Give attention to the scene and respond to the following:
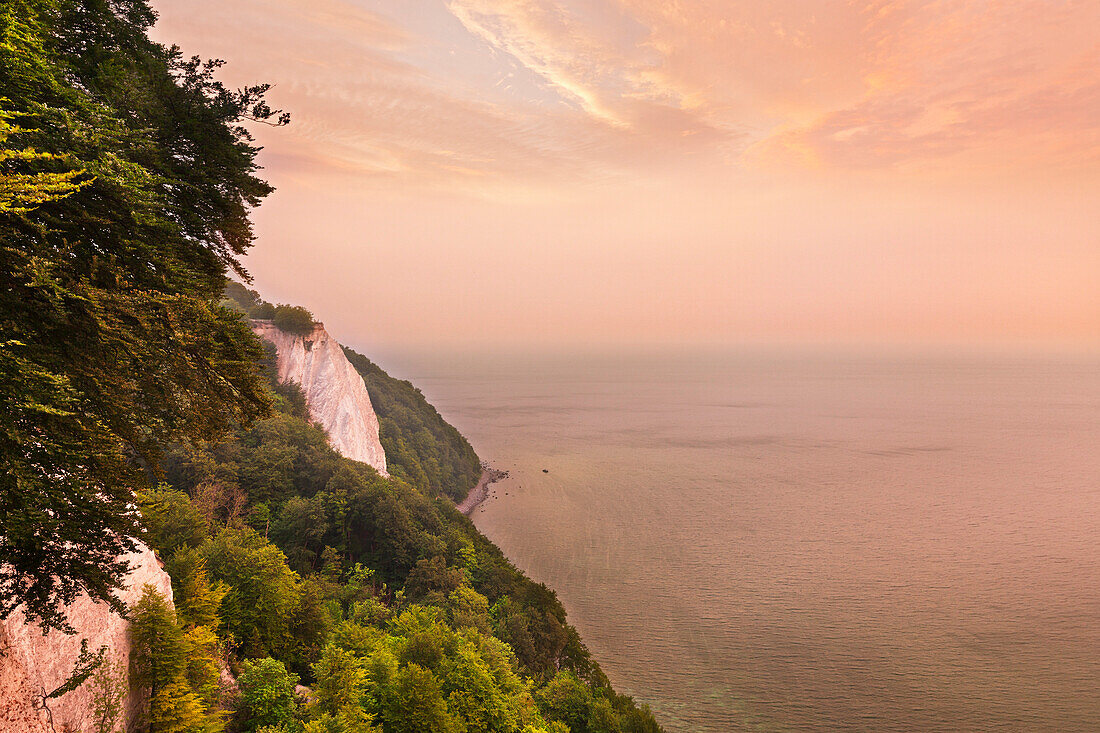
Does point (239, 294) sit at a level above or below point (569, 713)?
above

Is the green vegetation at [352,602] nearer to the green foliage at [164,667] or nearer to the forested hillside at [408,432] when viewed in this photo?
the green foliage at [164,667]

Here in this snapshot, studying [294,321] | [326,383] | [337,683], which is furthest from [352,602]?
[294,321]

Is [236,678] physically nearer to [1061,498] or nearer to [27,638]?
[27,638]

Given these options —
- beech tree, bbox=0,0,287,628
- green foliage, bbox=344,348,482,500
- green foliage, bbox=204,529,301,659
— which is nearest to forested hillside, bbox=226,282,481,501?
green foliage, bbox=344,348,482,500

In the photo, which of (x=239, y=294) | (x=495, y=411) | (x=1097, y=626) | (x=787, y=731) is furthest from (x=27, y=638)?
(x=495, y=411)

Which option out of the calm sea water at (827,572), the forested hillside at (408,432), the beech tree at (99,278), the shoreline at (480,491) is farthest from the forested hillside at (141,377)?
the shoreline at (480,491)

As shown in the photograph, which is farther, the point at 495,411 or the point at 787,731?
the point at 495,411

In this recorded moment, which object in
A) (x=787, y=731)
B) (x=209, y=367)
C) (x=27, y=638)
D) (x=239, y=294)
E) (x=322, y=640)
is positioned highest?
(x=239, y=294)

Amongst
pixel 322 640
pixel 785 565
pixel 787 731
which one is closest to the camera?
pixel 322 640
